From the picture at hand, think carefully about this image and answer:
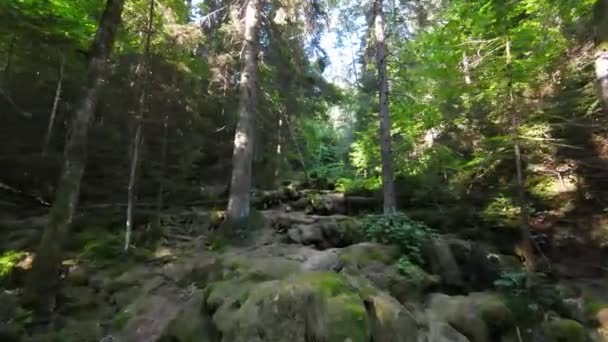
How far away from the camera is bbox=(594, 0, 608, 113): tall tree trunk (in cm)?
689

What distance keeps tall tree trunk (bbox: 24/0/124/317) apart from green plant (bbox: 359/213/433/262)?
21.7ft

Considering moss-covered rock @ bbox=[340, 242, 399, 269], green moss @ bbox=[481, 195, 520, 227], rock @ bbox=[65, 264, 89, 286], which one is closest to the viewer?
rock @ bbox=[65, 264, 89, 286]

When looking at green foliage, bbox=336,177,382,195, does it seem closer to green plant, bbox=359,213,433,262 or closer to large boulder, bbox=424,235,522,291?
green plant, bbox=359,213,433,262

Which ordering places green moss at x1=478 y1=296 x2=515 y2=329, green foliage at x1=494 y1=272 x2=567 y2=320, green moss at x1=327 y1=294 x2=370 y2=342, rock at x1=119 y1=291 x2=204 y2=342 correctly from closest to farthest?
green moss at x1=327 y1=294 x2=370 y2=342 → rock at x1=119 y1=291 x2=204 y2=342 → green moss at x1=478 y1=296 x2=515 y2=329 → green foliage at x1=494 y1=272 x2=567 y2=320

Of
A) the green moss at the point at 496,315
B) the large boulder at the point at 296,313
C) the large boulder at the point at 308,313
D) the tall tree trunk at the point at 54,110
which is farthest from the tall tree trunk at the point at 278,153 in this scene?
the large boulder at the point at 296,313

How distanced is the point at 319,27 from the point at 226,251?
804 centimetres

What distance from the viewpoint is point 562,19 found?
915 cm

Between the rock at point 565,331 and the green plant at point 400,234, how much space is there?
8.80 ft

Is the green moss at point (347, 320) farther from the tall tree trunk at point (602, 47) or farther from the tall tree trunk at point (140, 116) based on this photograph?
the tall tree trunk at point (140, 116)

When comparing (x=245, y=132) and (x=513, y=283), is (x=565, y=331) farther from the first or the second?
(x=245, y=132)

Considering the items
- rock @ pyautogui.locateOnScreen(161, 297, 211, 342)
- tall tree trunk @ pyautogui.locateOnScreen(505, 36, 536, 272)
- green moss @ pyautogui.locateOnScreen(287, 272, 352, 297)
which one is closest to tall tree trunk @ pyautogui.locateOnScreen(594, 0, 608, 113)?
tall tree trunk @ pyautogui.locateOnScreen(505, 36, 536, 272)

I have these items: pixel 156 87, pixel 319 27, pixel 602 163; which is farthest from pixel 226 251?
pixel 602 163

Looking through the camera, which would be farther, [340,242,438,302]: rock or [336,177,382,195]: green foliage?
[336,177,382,195]: green foliage

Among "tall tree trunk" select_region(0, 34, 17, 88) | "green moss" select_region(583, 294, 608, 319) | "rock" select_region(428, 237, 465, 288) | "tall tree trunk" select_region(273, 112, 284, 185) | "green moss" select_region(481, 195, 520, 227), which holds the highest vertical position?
"tall tree trunk" select_region(0, 34, 17, 88)
